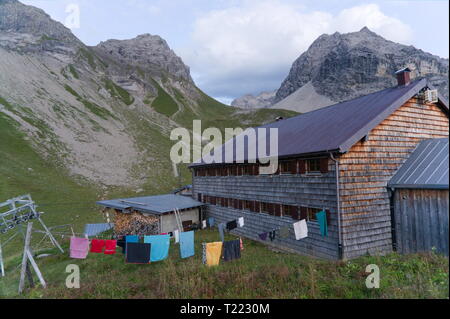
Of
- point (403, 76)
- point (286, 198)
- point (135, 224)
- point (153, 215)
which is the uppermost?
point (403, 76)

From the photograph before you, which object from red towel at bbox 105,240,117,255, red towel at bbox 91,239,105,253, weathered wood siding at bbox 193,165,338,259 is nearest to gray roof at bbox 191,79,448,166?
weathered wood siding at bbox 193,165,338,259

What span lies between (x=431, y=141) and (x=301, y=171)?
719cm

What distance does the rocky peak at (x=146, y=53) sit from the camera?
16357 centimetres

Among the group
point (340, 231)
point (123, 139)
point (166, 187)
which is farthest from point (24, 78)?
point (340, 231)

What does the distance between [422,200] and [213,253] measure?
10.1 metres

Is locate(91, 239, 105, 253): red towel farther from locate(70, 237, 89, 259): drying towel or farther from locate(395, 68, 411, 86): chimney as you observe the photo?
locate(395, 68, 411, 86): chimney

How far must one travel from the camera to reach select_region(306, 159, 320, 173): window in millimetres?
14391

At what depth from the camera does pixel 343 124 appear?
15.2 m

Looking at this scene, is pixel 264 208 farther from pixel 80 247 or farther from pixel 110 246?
pixel 80 247

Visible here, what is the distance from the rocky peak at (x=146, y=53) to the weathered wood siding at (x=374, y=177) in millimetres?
161924

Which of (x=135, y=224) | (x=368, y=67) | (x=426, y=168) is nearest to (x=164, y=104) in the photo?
(x=135, y=224)

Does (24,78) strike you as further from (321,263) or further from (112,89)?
(321,263)

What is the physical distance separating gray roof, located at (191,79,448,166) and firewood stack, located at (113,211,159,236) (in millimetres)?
10357

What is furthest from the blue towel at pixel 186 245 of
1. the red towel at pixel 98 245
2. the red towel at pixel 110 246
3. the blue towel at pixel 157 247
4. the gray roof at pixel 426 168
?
the gray roof at pixel 426 168
